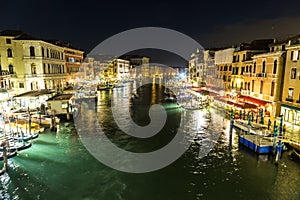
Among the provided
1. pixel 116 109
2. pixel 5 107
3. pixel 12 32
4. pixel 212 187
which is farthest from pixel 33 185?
pixel 12 32

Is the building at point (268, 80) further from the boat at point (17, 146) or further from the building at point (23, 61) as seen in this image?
the building at point (23, 61)

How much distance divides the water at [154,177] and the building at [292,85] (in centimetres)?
718

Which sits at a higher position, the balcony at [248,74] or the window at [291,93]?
the balcony at [248,74]

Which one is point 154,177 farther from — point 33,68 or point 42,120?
point 33,68

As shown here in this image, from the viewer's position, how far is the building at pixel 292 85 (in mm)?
24359

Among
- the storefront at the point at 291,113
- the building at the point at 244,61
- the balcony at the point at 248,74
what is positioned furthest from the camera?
the building at the point at 244,61

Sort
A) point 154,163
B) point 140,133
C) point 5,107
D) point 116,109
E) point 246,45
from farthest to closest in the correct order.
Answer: point 116,109 → point 246,45 → point 5,107 → point 140,133 → point 154,163

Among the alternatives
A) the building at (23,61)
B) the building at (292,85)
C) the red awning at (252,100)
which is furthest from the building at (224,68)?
the building at (23,61)

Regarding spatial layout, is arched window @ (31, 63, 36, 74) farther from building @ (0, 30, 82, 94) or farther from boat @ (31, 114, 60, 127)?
boat @ (31, 114, 60, 127)

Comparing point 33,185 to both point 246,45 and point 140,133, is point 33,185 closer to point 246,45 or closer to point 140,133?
point 140,133

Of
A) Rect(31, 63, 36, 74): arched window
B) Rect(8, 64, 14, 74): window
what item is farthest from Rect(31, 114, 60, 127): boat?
Rect(8, 64, 14, 74): window

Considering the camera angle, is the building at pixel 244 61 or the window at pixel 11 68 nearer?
the building at pixel 244 61

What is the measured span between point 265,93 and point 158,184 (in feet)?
75.2

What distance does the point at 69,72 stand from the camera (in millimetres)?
63250
